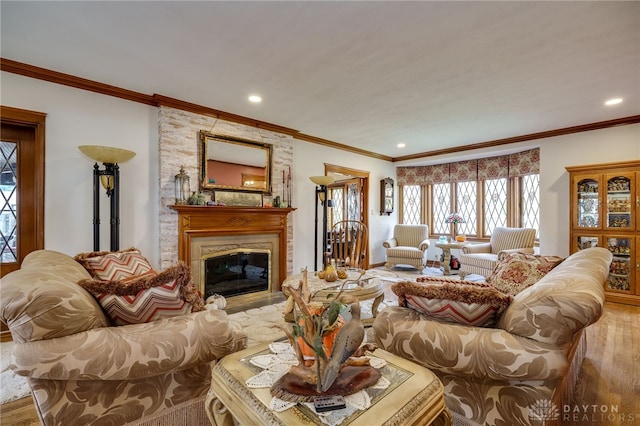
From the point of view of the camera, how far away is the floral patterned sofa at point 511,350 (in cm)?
109

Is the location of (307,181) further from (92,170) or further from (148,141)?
(92,170)

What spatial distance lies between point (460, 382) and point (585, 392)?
50.1 inches

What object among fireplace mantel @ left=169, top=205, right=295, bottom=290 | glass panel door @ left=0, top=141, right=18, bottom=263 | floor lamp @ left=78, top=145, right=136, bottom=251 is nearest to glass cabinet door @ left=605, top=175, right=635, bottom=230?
fireplace mantel @ left=169, top=205, right=295, bottom=290

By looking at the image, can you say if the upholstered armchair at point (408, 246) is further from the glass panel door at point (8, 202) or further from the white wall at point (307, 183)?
the glass panel door at point (8, 202)

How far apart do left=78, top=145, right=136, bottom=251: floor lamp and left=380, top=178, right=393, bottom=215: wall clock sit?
187 inches

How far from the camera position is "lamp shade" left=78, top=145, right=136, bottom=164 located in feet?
8.43

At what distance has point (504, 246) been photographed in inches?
189

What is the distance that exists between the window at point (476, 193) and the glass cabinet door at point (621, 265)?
1332 mm

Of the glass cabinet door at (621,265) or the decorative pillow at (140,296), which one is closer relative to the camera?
the decorative pillow at (140,296)

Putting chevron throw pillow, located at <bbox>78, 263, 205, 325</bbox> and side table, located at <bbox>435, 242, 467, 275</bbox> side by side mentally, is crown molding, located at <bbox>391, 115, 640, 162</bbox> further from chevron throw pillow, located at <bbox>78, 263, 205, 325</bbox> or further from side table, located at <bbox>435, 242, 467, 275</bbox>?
chevron throw pillow, located at <bbox>78, 263, 205, 325</bbox>

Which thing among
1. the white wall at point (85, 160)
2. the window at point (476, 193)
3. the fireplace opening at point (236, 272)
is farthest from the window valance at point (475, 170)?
the white wall at point (85, 160)

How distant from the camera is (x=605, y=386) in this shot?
1.93 meters

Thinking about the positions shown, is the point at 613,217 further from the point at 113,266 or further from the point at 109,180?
the point at 109,180

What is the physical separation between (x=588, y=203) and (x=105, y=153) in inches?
228
